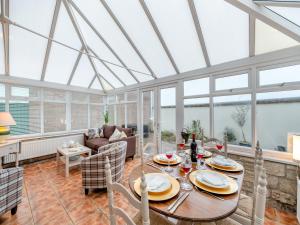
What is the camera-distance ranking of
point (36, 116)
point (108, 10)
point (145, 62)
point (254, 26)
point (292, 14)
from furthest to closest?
1. point (36, 116)
2. point (145, 62)
3. point (108, 10)
4. point (254, 26)
5. point (292, 14)

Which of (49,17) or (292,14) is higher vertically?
(49,17)

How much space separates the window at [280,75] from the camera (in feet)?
7.00

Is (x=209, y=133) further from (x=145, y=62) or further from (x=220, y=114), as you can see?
(x=145, y=62)

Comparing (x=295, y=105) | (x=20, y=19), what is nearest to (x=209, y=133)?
(x=295, y=105)

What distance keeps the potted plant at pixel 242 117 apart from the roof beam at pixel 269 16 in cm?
122

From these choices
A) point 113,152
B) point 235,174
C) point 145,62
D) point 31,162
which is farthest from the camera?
point 31,162

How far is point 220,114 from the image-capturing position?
9.62 feet

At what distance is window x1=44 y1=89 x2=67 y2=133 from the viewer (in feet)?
15.1

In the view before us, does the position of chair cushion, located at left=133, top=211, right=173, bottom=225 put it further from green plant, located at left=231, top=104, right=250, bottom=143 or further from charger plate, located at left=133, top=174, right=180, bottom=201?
green plant, located at left=231, top=104, right=250, bottom=143

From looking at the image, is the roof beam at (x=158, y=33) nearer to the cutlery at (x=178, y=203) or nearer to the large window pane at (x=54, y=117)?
the cutlery at (x=178, y=203)

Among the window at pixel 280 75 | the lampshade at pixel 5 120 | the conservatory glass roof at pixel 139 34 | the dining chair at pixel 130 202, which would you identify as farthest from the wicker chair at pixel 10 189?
the window at pixel 280 75

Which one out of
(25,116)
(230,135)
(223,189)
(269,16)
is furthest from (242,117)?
(25,116)

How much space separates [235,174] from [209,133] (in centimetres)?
174

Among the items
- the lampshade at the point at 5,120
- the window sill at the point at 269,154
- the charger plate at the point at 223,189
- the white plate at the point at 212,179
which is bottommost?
the window sill at the point at 269,154
